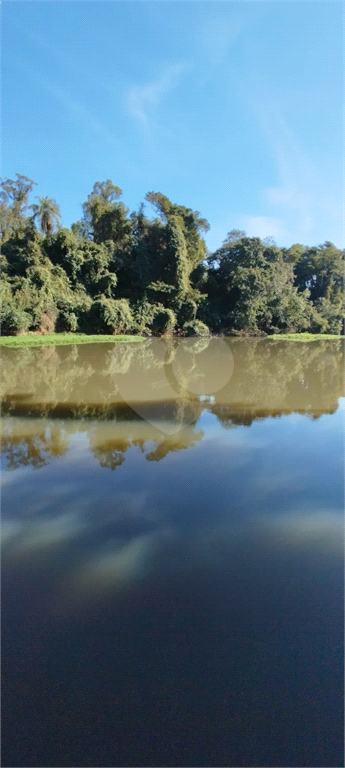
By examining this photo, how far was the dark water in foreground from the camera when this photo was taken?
161 cm

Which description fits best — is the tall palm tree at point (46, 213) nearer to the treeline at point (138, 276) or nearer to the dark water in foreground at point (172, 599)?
the treeline at point (138, 276)

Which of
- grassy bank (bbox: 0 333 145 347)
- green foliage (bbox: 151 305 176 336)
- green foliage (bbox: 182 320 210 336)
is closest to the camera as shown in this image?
grassy bank (bbox: 0 333 145 347)

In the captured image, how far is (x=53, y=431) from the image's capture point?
5578mm

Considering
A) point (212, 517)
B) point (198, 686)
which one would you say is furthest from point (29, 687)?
point (212, 517)

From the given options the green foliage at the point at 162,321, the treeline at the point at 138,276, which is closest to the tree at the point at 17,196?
the treeline at the point at 138,276

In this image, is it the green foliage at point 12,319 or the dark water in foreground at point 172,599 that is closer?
the dark water in foreground at point 172,599

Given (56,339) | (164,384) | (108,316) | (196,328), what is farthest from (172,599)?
(196,328)

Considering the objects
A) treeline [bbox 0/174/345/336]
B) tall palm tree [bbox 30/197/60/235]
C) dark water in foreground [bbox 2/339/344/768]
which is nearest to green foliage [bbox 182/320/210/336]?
treeline [bbox 0/174/345/336]

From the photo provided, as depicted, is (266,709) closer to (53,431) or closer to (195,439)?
(195,439)

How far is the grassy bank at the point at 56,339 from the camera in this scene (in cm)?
1608

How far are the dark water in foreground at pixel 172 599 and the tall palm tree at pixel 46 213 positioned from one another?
20607mm

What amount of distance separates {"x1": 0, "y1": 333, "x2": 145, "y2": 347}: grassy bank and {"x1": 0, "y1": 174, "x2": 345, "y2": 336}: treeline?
115cm

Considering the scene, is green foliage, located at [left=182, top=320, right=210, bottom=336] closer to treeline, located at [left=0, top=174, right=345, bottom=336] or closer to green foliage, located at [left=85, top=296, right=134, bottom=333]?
treeline, located at [left=0, top=174, right=345, bottom=336]

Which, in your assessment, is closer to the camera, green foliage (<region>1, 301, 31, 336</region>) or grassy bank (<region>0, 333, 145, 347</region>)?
grassy bank (<region>0, 333, 145, 347</region>)
